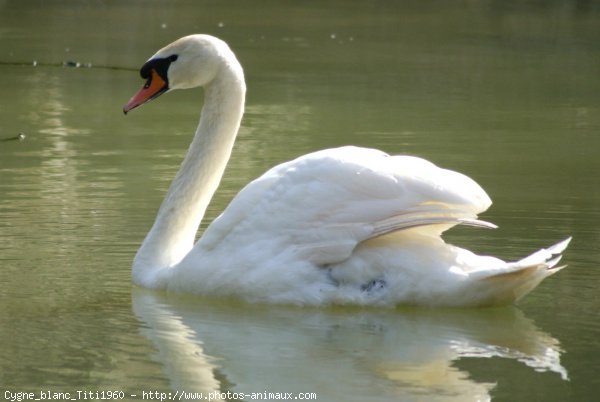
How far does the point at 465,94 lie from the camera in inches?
636

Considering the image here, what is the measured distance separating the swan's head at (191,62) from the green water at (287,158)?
1081 mm

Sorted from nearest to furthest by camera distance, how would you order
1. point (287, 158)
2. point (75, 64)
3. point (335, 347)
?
point (335, 347)
point (287, 158)
point (75, 64)

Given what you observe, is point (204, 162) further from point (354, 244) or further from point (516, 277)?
point (516, 277)

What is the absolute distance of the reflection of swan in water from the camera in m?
5.92

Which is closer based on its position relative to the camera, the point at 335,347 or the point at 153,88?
the point at 335,347

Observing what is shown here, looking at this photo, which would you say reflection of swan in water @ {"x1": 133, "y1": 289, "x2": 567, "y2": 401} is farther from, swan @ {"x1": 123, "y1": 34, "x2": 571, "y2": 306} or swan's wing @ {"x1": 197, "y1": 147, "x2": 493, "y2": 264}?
swan's wing @ {"x1": 197, "y1": 147, "x2": 493, "y2": 264}

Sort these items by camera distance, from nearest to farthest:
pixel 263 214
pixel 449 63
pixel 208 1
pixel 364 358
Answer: pixel 364 358, pixel 263 214, pixel 449 63, pixel 208 1

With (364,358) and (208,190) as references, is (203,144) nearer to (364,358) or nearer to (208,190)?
(208,190)

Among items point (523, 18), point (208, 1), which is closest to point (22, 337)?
point (523, 18)

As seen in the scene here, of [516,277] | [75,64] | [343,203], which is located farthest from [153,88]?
[75,64]

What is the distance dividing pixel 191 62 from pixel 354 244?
5.52 ft

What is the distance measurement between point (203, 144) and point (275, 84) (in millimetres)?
8663

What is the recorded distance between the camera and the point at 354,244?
273 inches

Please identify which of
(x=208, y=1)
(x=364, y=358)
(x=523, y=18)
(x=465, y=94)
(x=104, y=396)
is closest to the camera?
(x=104, y=396)
